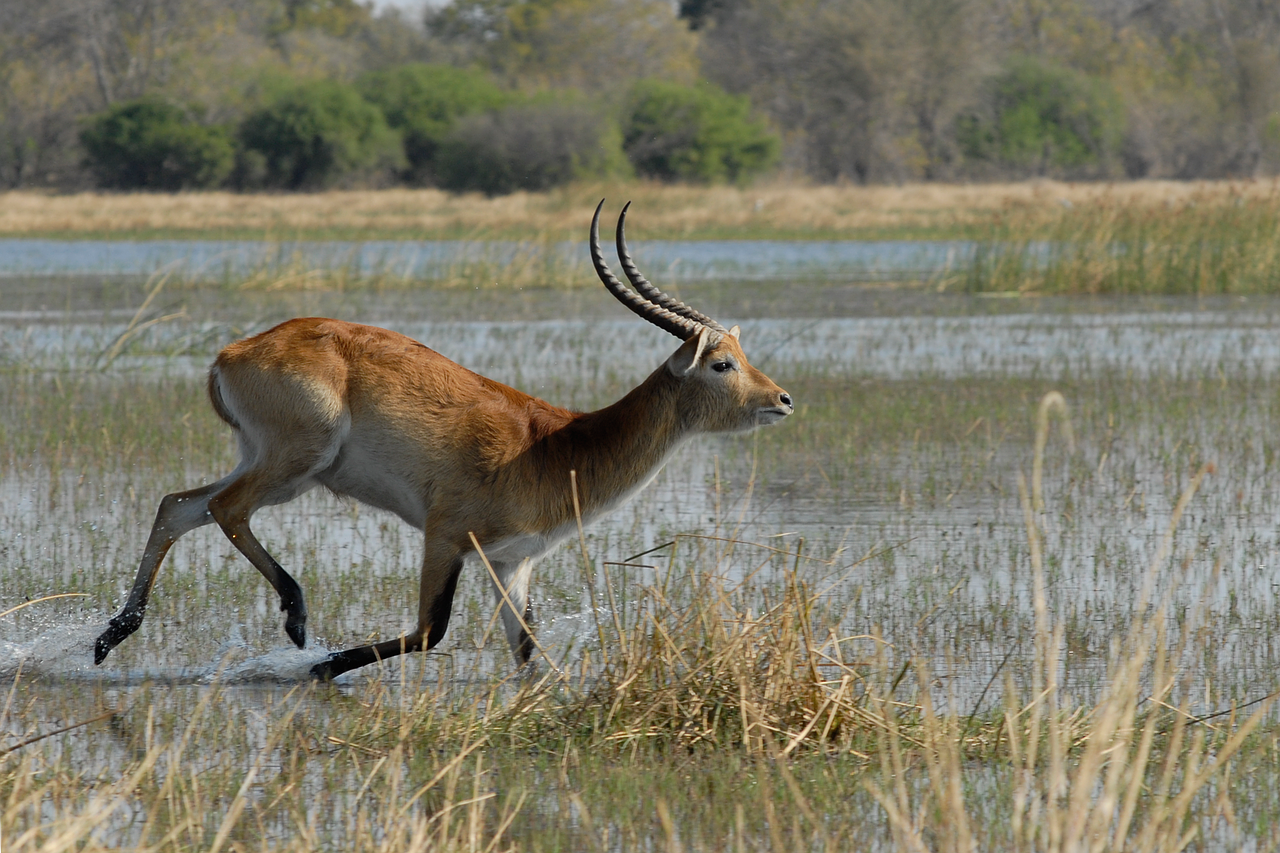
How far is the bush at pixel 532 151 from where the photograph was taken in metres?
37.2

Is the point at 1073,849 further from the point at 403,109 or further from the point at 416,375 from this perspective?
the point at 403,109

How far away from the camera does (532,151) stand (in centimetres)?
3722

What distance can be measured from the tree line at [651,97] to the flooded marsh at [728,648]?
29.5m

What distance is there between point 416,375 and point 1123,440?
4.94m

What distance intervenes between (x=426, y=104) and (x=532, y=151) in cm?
579

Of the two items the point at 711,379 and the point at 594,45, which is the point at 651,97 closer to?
the point at 594,45

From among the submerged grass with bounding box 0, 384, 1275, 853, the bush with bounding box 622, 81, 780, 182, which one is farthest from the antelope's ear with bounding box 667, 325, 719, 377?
the bush with bounding box 622, 81, 780, 182

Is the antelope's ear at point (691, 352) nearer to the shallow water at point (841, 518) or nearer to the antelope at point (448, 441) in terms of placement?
the antelope at point (448, 441)

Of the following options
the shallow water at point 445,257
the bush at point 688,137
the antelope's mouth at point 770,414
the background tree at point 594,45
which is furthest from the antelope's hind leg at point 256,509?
the background tree at point 594,45

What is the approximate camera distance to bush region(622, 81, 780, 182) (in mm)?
39875

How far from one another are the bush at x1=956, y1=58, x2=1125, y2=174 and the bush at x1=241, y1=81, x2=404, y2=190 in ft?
58.6

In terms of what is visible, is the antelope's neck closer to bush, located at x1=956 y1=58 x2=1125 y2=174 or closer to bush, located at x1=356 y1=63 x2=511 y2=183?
bush, located at x1=356 y1=63 x2=511 y2=183

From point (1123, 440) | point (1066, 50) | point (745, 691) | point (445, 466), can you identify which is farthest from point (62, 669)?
point (1066, 50)

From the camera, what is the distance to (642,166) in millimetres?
40500
